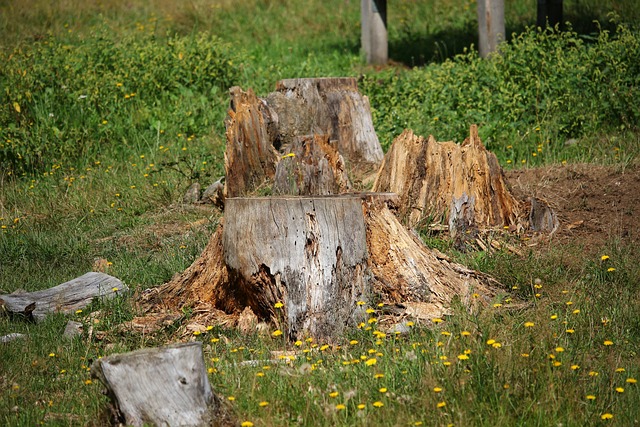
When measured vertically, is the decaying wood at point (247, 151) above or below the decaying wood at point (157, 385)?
above

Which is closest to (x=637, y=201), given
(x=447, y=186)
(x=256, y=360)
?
(x=447, y=186)

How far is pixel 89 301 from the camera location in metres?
5.57

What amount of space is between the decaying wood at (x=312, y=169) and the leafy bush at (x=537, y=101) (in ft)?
6.72

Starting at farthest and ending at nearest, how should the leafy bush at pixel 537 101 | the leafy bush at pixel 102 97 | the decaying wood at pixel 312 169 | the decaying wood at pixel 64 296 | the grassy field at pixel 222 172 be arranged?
the leafy bush at pixel 102 97 → the leafy bush at pixel 537 101 → the decaying wood at pixel 312 169 → the decaying wood at pixel 64 296 → the grassy field at pixel 222 172

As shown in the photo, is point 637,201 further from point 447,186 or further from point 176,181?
point 176,181

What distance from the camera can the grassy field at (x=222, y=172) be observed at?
146 inches

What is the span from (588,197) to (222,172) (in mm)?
3808

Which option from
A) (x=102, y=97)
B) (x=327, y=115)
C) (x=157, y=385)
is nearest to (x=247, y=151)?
(x=327, y=115)

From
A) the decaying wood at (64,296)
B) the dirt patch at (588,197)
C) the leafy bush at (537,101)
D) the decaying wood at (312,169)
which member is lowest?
the decaying wood at (64,296)

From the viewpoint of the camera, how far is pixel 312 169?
692cm

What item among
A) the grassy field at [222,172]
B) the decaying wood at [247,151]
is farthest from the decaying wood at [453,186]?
the decaying wood at [247,151]

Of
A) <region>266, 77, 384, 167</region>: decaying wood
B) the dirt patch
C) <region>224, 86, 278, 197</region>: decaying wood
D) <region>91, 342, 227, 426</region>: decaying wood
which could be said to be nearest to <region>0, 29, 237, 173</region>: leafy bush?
<region>266, 77, 384, 167</region>: decaying wood

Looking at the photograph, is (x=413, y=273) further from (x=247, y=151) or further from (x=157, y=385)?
(x=247, y=151)

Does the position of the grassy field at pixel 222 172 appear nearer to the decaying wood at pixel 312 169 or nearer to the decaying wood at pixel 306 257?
the decaying wood at pixel 306 257
